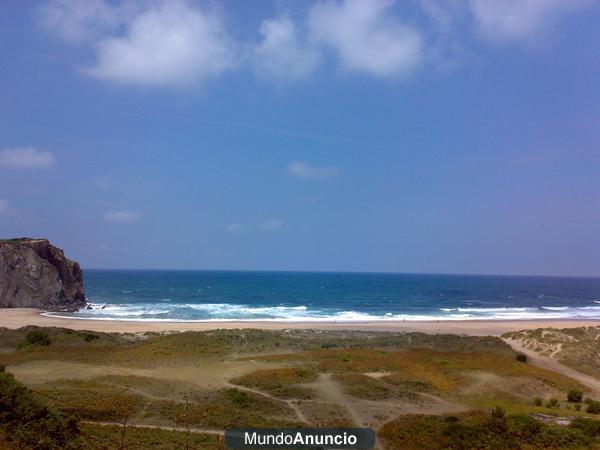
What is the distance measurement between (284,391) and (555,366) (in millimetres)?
22430

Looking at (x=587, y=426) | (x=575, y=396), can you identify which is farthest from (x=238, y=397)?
(x=575, y=396)

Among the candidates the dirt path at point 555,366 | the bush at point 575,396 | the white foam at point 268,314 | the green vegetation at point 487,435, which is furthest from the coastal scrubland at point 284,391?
the white foam at point 268,314

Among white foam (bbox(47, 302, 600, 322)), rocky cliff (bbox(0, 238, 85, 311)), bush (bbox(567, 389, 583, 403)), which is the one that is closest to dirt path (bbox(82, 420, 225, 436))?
bush (bbox(567, 389, 583, 403))

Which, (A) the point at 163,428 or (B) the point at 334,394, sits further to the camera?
(B) the point at 334,394

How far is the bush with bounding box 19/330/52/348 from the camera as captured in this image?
35.0 meters

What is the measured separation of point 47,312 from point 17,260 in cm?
1000

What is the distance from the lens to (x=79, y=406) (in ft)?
62.2

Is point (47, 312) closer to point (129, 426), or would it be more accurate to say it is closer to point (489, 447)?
point (129, 426)

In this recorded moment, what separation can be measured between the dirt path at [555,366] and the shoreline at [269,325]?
12356mm

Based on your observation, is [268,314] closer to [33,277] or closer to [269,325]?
[269,325]

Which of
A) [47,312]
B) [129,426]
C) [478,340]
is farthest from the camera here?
[47,312]

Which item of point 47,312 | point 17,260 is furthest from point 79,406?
point 17,260

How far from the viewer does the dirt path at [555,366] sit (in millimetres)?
30109

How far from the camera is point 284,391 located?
24.2 meters
